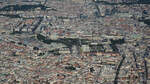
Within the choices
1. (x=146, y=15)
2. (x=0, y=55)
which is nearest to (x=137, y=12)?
(x=146, y=15)

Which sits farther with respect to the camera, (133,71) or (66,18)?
(66,18)

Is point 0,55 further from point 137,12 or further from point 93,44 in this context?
point 137,12

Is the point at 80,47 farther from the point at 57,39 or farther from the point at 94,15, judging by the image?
the point at 94,15

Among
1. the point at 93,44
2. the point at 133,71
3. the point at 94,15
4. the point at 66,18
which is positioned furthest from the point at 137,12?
the point at 133,71

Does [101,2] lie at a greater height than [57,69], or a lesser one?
greater

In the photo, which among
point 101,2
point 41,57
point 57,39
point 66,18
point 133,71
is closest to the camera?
point 133,71

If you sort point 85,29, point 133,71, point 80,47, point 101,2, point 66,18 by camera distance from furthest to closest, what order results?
point 101,2
point 66,18
point 85,29
point 80,47
point 133,71
